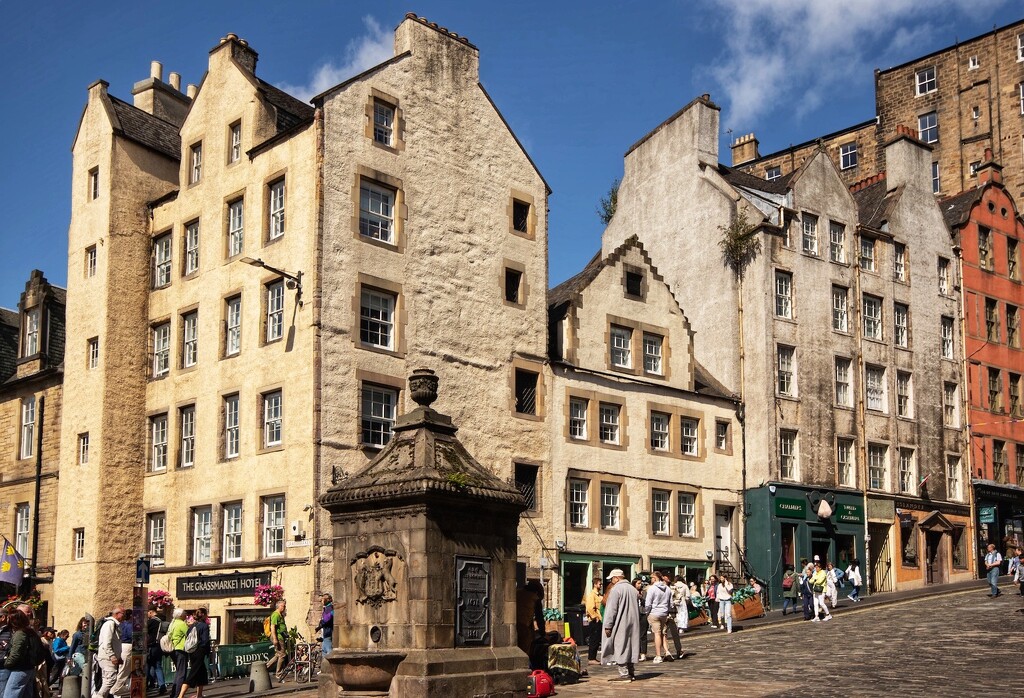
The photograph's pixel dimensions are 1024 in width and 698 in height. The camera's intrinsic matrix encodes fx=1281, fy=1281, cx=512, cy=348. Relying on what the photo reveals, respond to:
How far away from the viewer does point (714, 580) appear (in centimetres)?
3428

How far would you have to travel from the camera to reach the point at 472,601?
1486 cm

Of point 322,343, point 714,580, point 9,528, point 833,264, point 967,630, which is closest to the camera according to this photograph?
point 967,630

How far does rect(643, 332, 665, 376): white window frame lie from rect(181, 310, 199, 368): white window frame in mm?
13754

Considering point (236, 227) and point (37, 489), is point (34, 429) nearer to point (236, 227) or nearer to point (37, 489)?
point (37, 489)

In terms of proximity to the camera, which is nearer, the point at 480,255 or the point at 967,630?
the point at 967,630

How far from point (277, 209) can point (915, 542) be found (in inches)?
1027

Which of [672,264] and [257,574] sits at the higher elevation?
[672,264]

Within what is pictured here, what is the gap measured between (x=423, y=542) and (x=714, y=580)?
70.2 ft

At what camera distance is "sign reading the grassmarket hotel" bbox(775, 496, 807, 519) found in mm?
41125

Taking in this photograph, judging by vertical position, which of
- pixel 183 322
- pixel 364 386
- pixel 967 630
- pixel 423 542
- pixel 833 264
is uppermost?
pixel 833 264

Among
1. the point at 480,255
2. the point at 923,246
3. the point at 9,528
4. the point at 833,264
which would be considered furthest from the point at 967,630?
the point at 9,528

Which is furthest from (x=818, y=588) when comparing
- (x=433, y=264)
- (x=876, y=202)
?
(x=876, y=202)

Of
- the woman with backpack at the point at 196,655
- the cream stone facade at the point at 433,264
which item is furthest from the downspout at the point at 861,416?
the woman with backpack at the point at 196,655

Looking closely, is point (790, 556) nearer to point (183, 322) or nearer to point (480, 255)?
point (480, 255)
